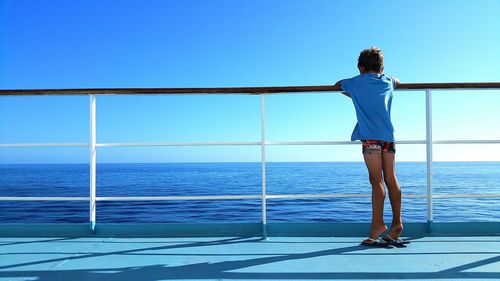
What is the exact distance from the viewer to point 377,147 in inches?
70.2

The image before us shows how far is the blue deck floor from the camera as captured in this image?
139 centimetres

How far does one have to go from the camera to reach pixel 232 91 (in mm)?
2008

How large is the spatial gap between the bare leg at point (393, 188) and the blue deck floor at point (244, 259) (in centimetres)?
10

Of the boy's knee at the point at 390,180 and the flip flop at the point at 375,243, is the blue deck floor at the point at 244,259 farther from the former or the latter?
the boy's knee at the point at 390,180

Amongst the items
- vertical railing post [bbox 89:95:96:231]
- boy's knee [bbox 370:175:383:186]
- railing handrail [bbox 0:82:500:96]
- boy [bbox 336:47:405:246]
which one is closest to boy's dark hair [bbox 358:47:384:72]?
boy [bbox 336:47:405:246]

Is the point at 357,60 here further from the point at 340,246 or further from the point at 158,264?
the point at 158,264

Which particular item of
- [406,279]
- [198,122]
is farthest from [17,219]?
[198,122]

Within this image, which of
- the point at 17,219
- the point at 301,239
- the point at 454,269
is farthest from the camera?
the point at 17,219

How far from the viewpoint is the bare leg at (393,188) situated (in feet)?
5.89

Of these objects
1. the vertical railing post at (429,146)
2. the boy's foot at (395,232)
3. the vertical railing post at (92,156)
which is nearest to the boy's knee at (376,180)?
the boy's foot at (395,232)

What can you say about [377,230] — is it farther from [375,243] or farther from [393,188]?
[393,188]

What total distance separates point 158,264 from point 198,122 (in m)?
35.4

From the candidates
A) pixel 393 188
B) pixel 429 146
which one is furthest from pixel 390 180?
pixel 429 146

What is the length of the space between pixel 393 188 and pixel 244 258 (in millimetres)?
757
